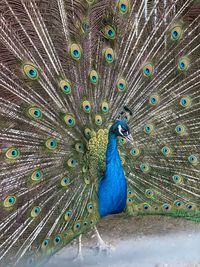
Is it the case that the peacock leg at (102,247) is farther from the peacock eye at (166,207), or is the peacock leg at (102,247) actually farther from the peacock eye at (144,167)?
the peacock eye at (144,167)

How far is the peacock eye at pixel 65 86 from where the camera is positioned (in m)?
Answer: 2.38

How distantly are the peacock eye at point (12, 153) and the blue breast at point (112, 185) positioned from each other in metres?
0.57

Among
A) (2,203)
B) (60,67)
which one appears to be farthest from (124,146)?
(2,203)

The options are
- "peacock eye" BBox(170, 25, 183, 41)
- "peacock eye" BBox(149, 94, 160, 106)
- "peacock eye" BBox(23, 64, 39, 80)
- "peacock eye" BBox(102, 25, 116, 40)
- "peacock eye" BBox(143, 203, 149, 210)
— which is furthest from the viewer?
"peacock eye" BBox(143, 203, 149, 210)

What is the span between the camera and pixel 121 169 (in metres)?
2.59

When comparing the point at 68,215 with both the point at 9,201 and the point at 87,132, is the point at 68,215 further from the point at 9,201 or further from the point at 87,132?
the point at 87,132

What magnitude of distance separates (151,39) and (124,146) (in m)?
0.76

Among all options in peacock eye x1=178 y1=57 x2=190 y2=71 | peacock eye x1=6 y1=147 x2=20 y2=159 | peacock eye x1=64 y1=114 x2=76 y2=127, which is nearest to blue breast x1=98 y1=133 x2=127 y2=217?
peacock eye x1=64 y1=114 x2=76 y2=127

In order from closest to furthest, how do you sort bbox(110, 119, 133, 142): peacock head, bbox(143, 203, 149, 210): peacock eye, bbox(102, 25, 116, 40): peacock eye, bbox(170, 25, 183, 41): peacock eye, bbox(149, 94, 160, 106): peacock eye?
1. bbox(110, 119, 133, 142): peacock head
2. bbox(102, 25, 116, 40): peacock eye
3. bbox(170, 25, 183, 41): peacock eye
4. bbox(149, 94, 160, 106): peacock eye
5. bbox(143, 203, 149, 210): peacock eye

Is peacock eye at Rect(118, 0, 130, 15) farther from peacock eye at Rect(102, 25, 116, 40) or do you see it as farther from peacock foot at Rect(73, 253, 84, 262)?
peacock foot at Rect(73, 253, 84, 262)

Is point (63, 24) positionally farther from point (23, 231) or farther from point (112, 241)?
point (112, 241)

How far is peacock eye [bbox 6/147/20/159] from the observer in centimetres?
229

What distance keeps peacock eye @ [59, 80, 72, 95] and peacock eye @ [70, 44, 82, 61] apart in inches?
6.2

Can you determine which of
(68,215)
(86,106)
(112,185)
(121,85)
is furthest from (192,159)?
(68,215)
